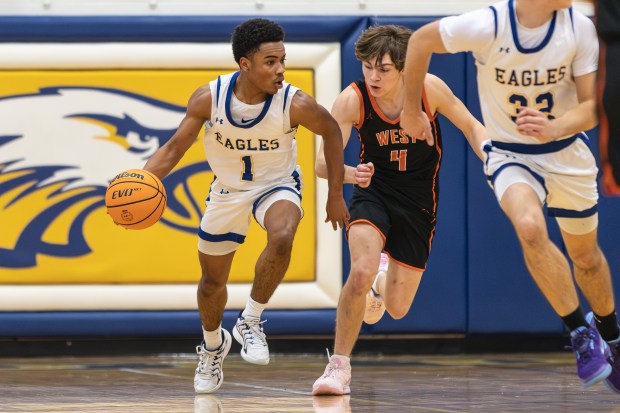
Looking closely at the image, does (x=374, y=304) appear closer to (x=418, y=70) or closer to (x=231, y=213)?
(x=231, y=213)

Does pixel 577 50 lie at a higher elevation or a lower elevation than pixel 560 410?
higher

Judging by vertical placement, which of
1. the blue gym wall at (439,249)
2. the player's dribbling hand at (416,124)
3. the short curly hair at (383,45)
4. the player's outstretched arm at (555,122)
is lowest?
the blue gym wall at (439,249)

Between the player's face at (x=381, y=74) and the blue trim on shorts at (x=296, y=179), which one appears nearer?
the player's face at (x=381, y=74)

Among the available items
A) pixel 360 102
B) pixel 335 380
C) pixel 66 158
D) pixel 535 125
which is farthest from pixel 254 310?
pixel 66 158

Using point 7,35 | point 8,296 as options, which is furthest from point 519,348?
point 7,35

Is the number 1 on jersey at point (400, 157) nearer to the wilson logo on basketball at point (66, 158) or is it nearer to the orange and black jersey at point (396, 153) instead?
the orange and black jersey at point (396, 153)

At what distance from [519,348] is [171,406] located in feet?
15.6

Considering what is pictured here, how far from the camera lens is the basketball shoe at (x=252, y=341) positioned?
7160 mm

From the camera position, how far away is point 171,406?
6.37m

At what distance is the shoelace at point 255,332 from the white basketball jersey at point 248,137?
2.72 ft

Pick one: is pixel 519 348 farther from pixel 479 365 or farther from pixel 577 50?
pixel 577 50

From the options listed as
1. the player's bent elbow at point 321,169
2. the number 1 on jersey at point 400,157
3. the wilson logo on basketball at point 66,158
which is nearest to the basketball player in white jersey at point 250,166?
the player's bent elbow at point 321,169

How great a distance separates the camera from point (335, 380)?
22.4 ft

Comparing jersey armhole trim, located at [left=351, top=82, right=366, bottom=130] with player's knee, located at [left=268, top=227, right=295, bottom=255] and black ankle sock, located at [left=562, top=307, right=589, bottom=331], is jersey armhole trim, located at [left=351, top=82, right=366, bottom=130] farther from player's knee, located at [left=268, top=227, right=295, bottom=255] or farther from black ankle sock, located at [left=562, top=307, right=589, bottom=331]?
black ankle sock, located at [left=562, top=307, right=589, bottom=331]
